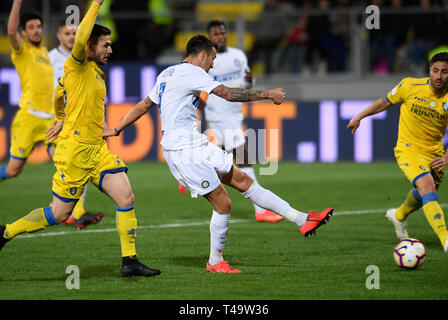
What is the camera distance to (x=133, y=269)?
662cm

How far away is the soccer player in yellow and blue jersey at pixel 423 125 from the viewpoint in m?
7.61

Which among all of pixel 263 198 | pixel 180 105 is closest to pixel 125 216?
pixel 180 105

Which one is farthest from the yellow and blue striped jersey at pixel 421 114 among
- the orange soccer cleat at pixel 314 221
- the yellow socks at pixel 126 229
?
the yellow socks at pixel 126 229

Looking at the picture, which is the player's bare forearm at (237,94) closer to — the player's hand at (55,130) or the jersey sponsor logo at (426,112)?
the player's hand at (55,130)

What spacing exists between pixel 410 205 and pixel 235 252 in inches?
74.0

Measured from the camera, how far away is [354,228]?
9.23 meters

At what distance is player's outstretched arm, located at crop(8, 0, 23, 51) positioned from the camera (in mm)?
7671

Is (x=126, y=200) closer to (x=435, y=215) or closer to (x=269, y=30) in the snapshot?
(x=435, y=215)

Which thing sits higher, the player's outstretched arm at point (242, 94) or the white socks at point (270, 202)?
the player's outstretched arm at point (242, 94)

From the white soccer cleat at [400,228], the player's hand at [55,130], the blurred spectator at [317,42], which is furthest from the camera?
the blurred spectator at [317,42]

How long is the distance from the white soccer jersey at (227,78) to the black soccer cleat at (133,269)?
4118 millimetres

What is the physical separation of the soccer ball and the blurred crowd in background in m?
9.78

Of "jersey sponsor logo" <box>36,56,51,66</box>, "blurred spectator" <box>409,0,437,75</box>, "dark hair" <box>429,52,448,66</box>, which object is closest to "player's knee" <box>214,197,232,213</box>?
"dark hair" <box>429,52,448,66</box>
